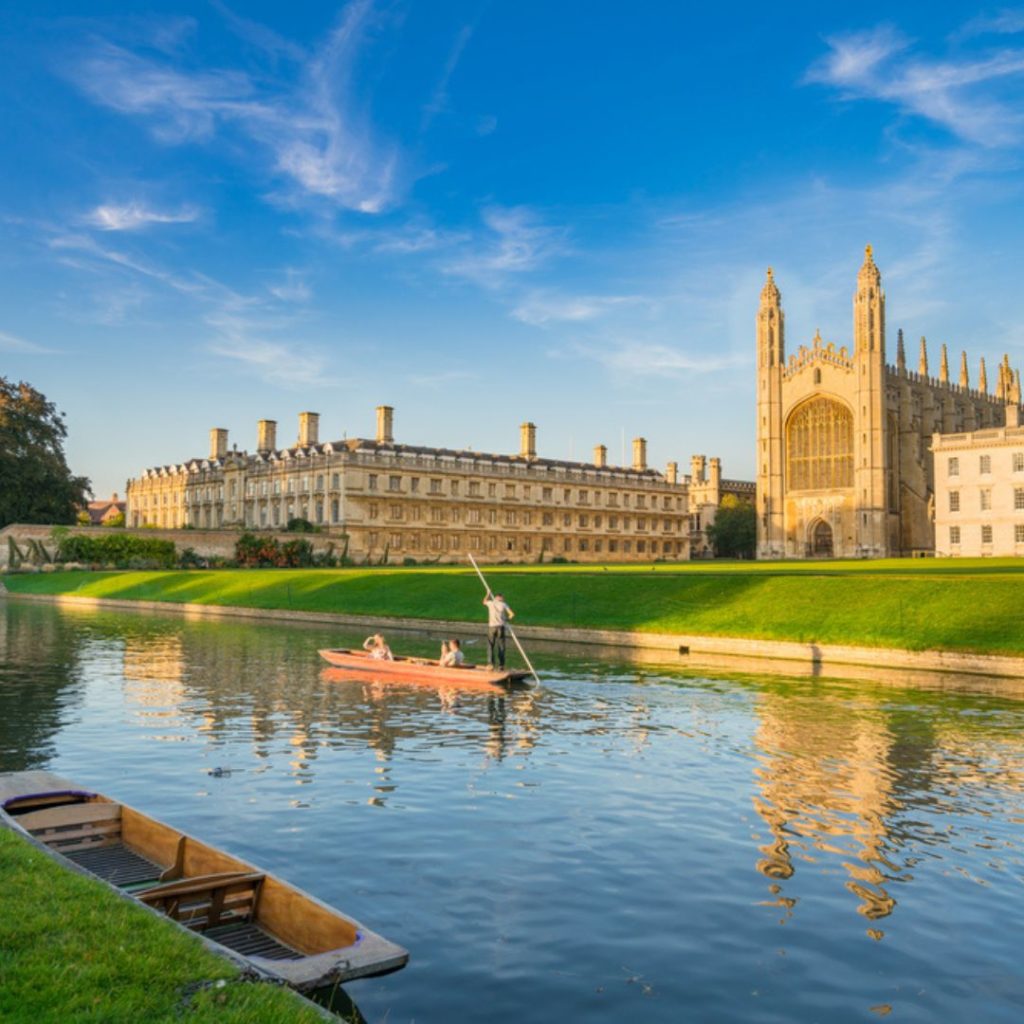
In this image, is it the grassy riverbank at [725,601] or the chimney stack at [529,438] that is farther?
the chimney stack at [529,438]

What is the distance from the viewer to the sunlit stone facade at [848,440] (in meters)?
95.1

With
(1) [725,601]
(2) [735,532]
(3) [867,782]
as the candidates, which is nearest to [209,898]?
(3) [867,782]

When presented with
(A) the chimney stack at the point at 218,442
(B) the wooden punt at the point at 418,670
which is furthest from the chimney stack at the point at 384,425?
(B) the wooden punt at the point at 418,670

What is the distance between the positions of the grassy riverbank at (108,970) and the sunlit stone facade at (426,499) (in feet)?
263

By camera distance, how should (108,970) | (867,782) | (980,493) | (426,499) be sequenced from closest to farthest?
(108,970) < (867,782) < (980,493) < (426,499)

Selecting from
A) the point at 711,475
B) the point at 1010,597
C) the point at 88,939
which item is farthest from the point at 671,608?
the point at 711,475

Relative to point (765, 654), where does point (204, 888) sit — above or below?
above

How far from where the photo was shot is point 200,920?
7.29 meters

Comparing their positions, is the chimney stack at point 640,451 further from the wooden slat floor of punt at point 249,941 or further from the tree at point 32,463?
the wooden slat floor of punt at point 249,941

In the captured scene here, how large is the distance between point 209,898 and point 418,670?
1576cm

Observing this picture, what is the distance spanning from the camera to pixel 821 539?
99688 millimetres

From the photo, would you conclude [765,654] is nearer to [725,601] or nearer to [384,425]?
[725,601]

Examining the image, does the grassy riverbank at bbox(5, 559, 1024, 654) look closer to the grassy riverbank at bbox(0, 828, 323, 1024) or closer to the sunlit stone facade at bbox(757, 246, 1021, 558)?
the grassy riverbank at bbox(0, 828, 323, 1024)

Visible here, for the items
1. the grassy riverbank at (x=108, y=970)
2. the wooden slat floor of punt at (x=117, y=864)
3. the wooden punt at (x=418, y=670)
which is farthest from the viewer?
the wooden punt at (x=418, y=670)
